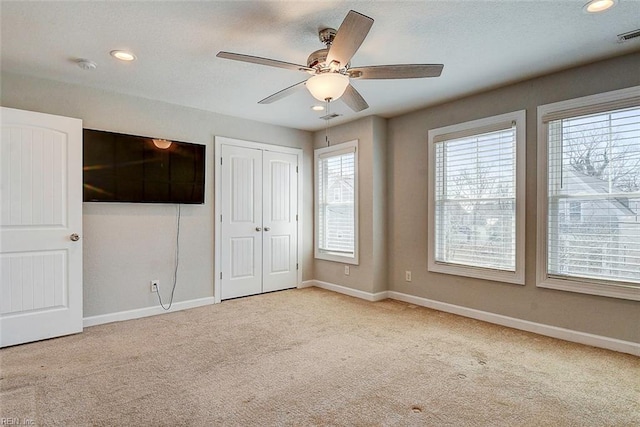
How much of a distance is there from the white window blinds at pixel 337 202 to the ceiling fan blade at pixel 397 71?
2469 mm

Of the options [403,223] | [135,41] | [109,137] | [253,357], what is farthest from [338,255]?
[135,41]

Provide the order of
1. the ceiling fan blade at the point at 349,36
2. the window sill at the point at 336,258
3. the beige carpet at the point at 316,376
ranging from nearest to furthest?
1. the ceiling fan blade at the point at 349,36
2. the beige carpet at the point at 316,376
3. the window sill at the point at 336,258

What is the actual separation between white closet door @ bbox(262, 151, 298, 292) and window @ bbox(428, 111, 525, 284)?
206cm

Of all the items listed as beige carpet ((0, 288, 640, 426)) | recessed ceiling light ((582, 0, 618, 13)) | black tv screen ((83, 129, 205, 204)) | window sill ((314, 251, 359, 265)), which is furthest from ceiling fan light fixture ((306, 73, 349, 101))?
window sill ((314, 251, 359, 265))

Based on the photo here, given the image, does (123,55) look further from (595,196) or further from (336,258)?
(595,196)

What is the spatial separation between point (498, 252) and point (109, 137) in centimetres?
425

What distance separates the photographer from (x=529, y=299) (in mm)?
3459

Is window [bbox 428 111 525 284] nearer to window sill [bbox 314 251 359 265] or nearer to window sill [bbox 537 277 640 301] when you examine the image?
window sill [bbox 537 277 640 301]

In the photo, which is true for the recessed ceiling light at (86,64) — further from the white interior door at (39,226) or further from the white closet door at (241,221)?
the white closet door at (241,221)

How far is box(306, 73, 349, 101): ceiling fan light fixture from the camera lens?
2.31 metres

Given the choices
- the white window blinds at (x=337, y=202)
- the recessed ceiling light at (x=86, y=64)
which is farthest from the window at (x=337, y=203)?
the recessed ceiling light at (x=86, y=64)

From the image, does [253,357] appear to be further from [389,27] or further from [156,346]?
[389,27]

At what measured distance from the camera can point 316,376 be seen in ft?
8.29

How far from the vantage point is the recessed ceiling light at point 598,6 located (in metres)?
2.20
